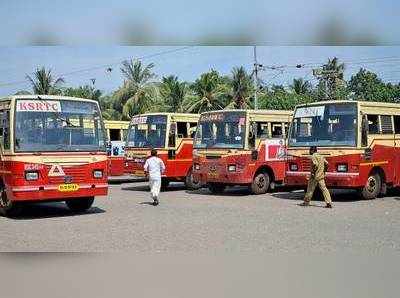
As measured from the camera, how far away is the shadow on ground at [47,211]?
37.8 feet

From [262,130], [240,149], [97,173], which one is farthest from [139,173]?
[97,173]

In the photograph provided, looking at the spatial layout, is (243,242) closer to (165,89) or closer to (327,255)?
(327,255)

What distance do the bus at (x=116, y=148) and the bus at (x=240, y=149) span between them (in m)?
5.93

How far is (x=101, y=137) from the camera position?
11.7 metres

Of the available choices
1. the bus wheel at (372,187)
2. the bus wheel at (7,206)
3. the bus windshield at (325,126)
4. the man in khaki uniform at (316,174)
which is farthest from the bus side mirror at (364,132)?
the bus wheel at (7,206)

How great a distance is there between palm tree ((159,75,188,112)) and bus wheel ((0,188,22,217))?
30348mm

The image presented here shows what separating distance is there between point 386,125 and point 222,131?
4.52 m

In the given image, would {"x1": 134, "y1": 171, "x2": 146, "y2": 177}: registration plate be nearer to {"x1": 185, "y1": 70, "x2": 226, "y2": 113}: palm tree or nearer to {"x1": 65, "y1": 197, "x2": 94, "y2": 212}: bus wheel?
{"x1": 65, "y1": 197, "x2": 94, "y2": 212}: bus wheel

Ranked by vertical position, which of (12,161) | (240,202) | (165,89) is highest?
(165,89)

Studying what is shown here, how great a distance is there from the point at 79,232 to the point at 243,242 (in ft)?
9.52

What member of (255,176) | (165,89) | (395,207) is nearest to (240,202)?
(255,176)

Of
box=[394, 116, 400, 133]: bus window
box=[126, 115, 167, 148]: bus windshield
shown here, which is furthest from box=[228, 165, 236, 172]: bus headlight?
box=[394, 116, 400, 133]: bus window

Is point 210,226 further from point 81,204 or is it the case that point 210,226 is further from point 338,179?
point 338,179

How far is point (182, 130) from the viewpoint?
59.4 feet
